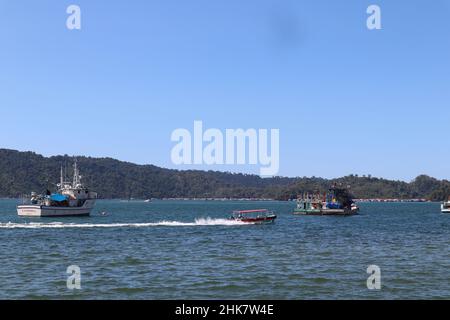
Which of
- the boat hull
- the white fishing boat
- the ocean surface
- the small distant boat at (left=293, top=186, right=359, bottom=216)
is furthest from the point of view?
the small distant boat at (left=293, top=186, right=359, bottom=216)

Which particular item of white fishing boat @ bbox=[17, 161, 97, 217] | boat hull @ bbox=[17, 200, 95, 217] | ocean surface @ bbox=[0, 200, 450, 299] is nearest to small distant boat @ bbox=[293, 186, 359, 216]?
white fishing boat @ bbox=[17, 161, 97, 217]

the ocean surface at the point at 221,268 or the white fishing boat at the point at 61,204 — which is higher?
the white fishing boat at the point at 61,204

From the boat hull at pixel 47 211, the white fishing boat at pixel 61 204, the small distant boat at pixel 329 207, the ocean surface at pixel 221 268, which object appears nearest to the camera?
the ocean surface at pixel 221 268

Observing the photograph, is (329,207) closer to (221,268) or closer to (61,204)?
(61,204)

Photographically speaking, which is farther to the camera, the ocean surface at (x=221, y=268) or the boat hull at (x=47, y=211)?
the boat hull at (x=47, y=211)

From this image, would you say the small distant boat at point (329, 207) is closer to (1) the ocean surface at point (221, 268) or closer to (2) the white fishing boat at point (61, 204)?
(2) the white fishing boat at point (61, 204)

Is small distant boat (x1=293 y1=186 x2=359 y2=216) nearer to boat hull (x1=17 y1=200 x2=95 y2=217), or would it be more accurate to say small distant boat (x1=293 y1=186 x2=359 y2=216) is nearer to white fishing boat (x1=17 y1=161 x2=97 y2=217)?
white fishing boat (x1=17 y1=161 x2=97 y2=217)

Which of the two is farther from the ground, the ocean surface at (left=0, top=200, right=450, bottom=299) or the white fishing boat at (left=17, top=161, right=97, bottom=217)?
the white fishing boat at (left=17, top=161, right=97, bottom=217)

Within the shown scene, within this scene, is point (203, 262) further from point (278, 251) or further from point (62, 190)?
point (62, 190)

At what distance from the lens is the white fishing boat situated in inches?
4941

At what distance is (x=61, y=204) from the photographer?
128875 mm

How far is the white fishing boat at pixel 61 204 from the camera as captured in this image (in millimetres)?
125500

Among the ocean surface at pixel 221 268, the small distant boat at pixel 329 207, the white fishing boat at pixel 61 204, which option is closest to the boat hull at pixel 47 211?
the white fishing boat at pixel 61 204
